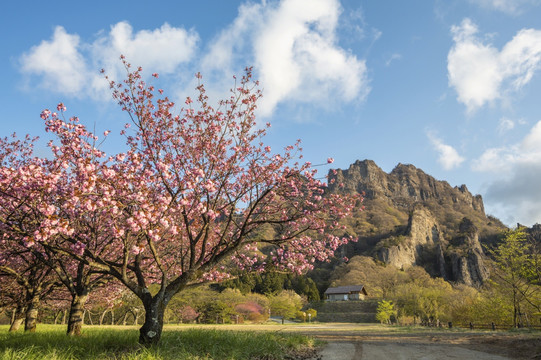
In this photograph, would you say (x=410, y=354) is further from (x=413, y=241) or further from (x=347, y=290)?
(x=413, y=241)

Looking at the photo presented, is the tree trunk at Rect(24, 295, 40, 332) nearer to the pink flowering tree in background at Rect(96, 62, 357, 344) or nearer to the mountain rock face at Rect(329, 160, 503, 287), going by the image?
the pink flowering tree in background at Rect(96, 62, 357, 344)

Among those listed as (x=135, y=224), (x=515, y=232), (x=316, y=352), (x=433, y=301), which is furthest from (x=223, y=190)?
(x=433, y=301)

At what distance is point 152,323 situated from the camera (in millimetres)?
8414

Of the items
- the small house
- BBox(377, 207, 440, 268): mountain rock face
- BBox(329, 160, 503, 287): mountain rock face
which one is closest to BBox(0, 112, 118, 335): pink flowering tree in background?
the small house

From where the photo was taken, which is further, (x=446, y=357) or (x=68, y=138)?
(x=446, y=357)

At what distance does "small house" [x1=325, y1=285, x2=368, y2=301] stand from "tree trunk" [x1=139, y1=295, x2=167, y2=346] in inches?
2858

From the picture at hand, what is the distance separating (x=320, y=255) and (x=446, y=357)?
558 cm

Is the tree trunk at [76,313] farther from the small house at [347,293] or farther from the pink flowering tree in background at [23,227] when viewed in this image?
the small house at [347,293]

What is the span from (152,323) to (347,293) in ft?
241

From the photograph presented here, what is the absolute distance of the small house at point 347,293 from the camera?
244 feet

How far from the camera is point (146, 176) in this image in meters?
9.09

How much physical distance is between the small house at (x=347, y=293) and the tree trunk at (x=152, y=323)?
7259 cm

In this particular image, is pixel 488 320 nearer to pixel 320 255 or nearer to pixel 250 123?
pixel 320 255

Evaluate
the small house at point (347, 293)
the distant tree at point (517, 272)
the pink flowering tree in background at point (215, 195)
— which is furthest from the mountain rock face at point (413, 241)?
the pink flowering tree in background at point (215, 195)
